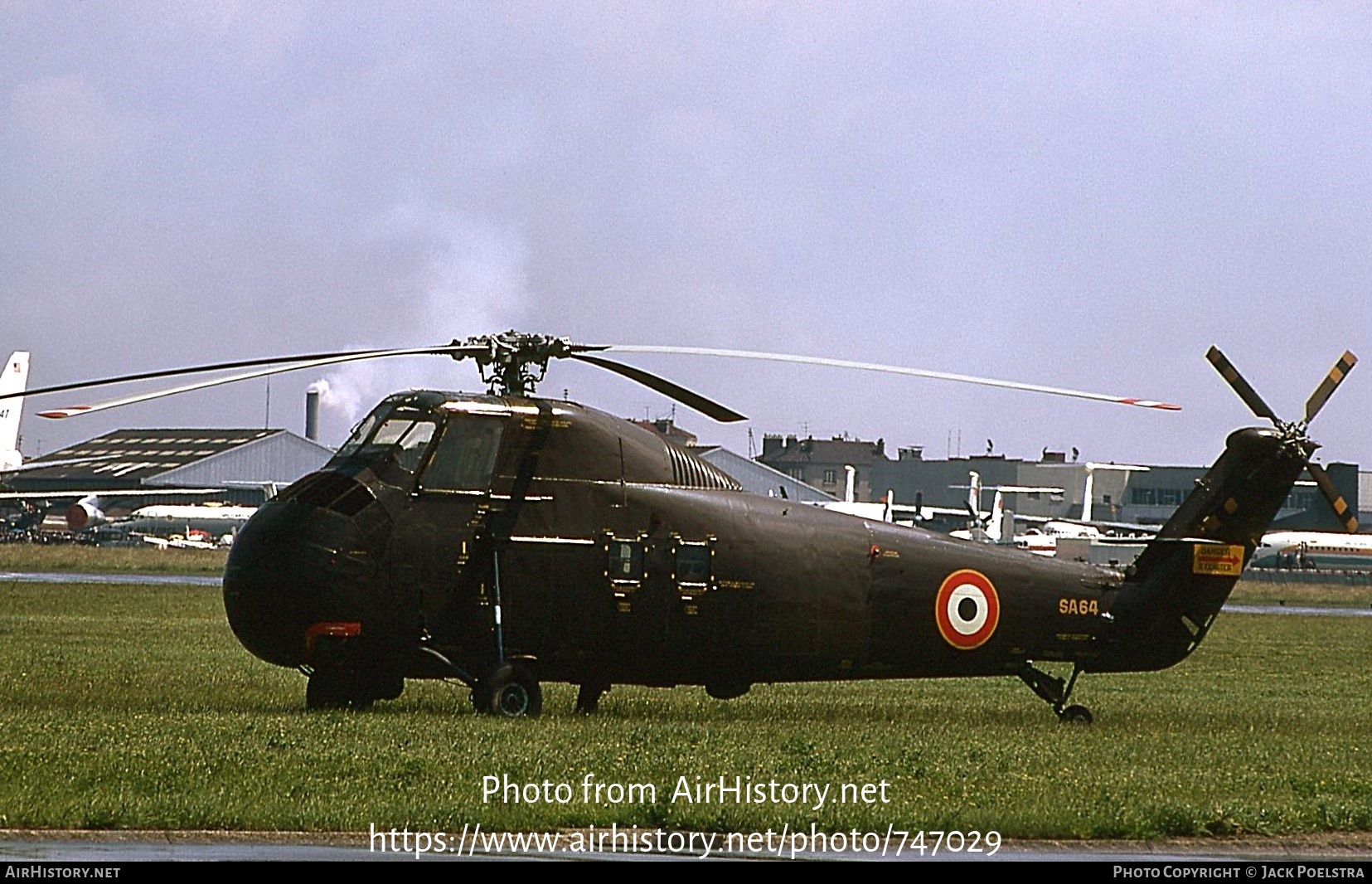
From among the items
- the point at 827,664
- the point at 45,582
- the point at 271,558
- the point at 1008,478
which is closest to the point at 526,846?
the point at 271,558

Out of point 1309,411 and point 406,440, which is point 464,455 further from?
point 1309,411

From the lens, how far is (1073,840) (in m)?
13.9

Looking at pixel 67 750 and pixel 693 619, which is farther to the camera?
pixel 693 619

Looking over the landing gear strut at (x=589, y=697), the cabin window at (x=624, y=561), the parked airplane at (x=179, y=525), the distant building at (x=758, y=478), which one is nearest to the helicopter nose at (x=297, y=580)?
the cabin window at (x=624, y=561)

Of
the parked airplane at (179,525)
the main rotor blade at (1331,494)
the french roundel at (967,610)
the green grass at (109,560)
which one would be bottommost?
the green grass at (109,560)

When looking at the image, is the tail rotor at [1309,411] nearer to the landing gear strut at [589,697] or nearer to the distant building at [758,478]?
the landing gear strut at [589,697]

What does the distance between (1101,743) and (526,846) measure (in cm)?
954

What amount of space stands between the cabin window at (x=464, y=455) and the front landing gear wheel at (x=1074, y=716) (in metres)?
8.09

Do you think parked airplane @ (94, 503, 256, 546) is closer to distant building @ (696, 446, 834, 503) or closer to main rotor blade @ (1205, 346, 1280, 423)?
distant building @ (696, 446, 834, 503)

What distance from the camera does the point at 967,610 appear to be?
78.7 ft

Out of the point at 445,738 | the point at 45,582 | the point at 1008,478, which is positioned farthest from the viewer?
the point at 1008,478

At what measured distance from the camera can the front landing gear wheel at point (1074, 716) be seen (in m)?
24.6

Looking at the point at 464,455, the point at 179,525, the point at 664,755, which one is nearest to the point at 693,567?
the point at 464,455

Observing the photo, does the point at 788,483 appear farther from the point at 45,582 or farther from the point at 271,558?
the point at 271,558
